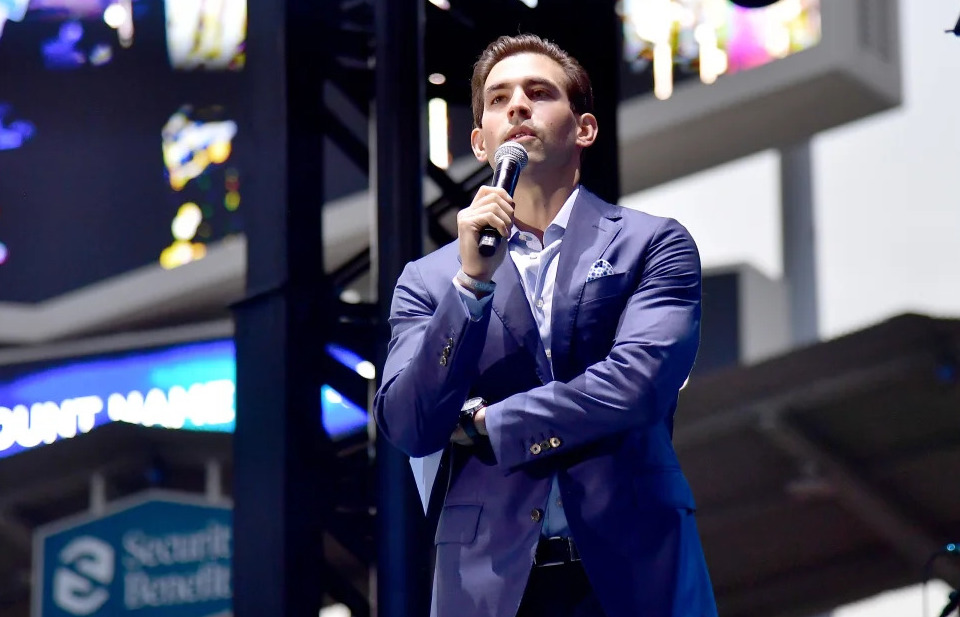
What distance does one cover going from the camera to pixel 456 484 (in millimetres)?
1822

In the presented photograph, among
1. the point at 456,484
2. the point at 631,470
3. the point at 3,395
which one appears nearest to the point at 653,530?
the point at 631,470

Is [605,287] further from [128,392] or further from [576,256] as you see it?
[128,392]

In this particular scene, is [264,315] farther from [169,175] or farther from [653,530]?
[169,175]

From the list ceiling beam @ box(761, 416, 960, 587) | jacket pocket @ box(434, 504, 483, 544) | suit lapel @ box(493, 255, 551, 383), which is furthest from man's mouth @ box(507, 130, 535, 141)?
ceiling beam @ box(761, 416, 960, 587)

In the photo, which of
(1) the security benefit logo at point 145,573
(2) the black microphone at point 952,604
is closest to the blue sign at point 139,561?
(1) the security benefit logo at point 145,573

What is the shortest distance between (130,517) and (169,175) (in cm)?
1051

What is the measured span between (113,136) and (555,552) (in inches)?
608

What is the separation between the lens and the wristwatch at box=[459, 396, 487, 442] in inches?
70.2

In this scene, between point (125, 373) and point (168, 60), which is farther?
point (168, 60)

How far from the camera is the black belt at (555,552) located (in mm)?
1744

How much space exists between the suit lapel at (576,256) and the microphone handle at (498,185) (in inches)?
5.2

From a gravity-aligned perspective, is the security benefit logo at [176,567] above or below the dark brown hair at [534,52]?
below

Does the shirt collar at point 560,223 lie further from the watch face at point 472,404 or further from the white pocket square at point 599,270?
the watch face at point 472,404

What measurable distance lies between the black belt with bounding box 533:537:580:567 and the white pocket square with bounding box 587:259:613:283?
38 cm
